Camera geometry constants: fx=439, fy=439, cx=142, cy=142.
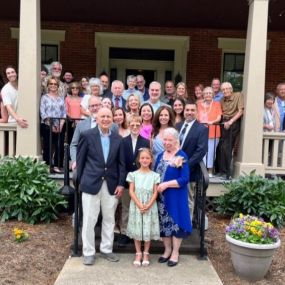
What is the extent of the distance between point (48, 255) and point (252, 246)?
229 cm

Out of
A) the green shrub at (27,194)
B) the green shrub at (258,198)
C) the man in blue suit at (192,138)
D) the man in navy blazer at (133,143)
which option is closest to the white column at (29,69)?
the green shrub at (27,194)

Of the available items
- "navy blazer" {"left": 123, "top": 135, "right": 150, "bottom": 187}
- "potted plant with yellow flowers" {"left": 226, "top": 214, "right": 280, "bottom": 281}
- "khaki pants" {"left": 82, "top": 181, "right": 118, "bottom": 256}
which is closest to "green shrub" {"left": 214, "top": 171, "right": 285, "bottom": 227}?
"potted plant with yellow flowers" {"left": 226, "top": 214, "right": 280, "bottom": 281}

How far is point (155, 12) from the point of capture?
9.26 metres

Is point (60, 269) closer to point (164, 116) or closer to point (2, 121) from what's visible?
point (164, 116)

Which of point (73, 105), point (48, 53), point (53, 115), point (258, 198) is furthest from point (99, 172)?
point (48, 53)

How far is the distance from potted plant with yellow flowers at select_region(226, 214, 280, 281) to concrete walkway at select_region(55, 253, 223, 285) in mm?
312

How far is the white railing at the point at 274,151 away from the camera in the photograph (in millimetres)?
6895

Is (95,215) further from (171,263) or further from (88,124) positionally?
(88,124)

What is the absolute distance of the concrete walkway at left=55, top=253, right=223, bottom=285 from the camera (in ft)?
13.8

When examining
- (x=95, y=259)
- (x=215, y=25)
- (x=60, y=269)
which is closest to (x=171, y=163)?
(x=95, y=259)

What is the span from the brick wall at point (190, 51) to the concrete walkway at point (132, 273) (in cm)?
716

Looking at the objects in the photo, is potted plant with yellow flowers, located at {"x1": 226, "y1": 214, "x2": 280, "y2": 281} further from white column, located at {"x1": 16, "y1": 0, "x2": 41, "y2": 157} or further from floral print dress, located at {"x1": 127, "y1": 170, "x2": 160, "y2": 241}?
white column, located at {"x1": 16, "y1": 0, "x2": 41, "y2": 157}

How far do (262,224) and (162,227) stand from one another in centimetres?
103

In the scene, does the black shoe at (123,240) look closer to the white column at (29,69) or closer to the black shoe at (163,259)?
the black shoe at (163,259)
